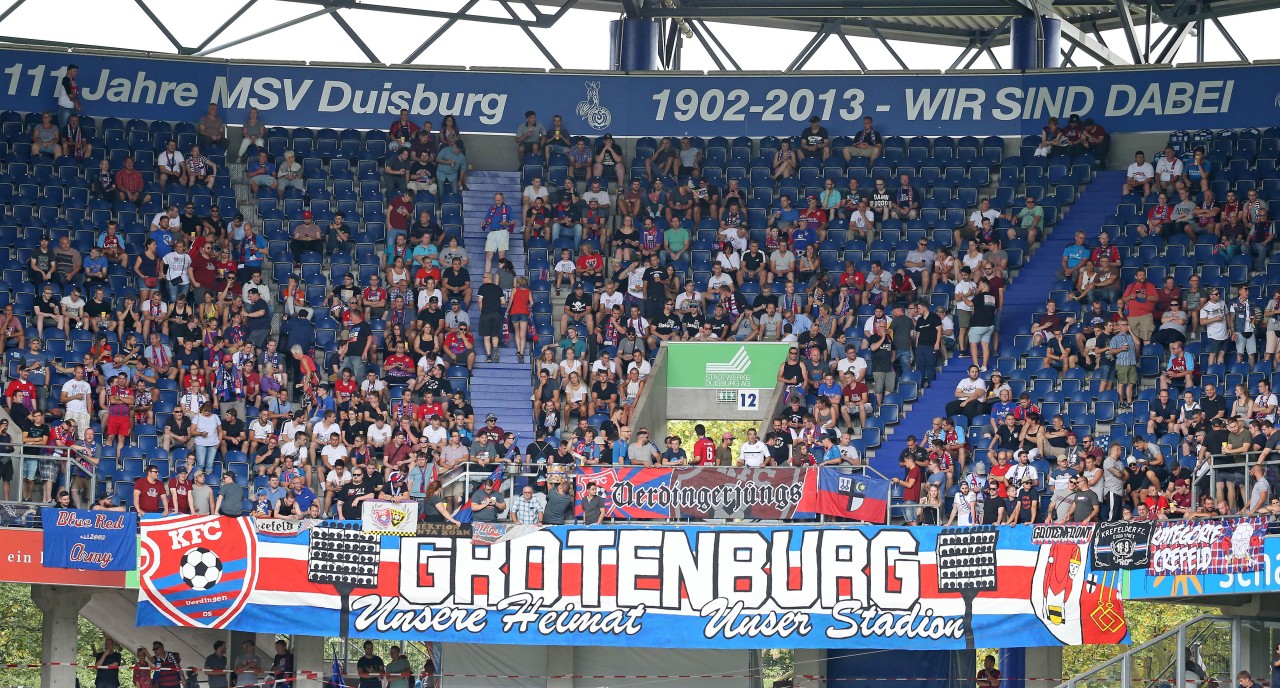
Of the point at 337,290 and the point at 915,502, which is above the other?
the point at 337,290

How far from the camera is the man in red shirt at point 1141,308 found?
25.9 meters

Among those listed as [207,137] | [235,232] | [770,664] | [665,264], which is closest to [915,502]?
[665,264]

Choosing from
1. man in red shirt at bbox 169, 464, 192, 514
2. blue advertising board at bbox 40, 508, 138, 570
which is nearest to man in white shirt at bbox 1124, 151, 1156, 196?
man in red shirt at bbox 169, 464, 192, 514

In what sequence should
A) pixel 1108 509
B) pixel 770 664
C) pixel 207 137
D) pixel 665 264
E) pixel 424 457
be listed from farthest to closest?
pixel 770 664 → pixel 207 137 → pixel 665 264 → pixel 424 457 → pixel 1108 509

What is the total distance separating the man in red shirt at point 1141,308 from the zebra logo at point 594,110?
1040 cm

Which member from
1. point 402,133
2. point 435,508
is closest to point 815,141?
point 402,133

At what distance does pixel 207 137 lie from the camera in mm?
31141

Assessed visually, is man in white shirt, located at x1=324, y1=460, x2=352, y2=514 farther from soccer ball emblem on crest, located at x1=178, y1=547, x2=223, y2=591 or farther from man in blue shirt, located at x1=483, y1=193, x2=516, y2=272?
man in blue shirt, located at x1=483, y1=193, x2=516, y2=272

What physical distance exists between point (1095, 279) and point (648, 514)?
28.7 ft

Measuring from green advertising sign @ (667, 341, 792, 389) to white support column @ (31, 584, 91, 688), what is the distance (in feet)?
29.7

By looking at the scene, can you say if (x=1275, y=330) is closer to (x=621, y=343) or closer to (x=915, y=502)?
(x=915, y=502)

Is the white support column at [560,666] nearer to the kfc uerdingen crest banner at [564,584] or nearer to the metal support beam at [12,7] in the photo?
the kfc uerdingen crest banner at [564,584]

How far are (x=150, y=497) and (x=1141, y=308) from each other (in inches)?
549

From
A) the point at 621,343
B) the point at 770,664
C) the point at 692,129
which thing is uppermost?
the point at 692,129
